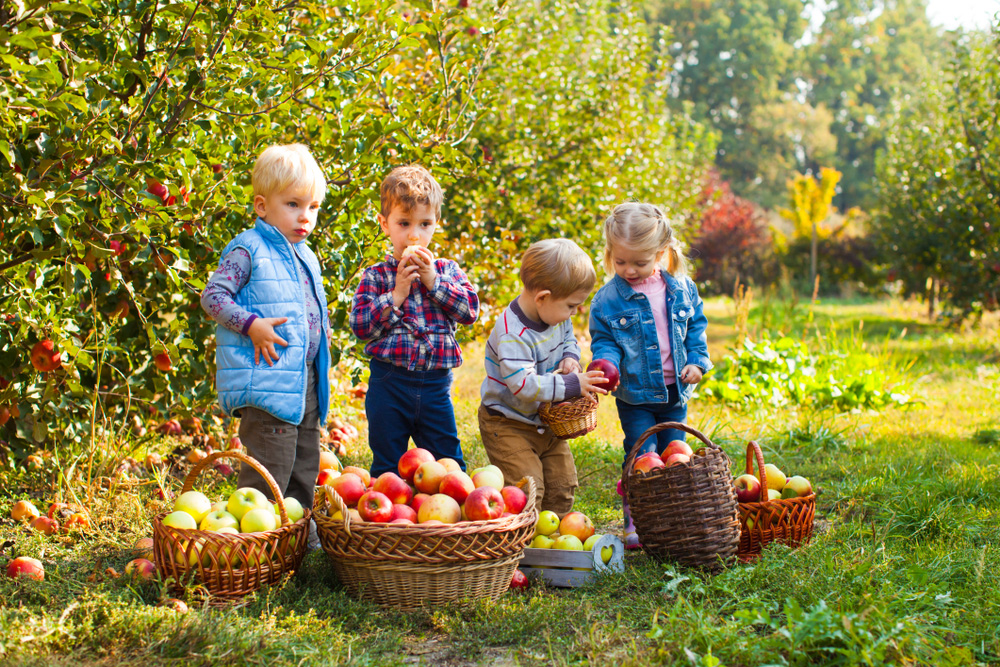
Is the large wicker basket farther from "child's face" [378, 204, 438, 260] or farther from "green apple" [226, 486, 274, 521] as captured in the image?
"child's face" [378, 204, 438, 260]

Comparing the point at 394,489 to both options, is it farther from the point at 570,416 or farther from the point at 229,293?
the point at 229,293


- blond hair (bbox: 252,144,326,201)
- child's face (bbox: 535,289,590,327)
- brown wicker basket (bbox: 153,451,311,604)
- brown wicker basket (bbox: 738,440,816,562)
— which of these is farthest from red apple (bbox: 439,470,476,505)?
blond hair (bbox: 252,144,326,201)

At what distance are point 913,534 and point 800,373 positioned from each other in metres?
3.25

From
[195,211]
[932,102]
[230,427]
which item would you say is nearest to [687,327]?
[195,211]

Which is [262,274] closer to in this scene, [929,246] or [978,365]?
[978,365]

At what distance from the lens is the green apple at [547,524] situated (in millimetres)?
2988

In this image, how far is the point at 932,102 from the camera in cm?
1313

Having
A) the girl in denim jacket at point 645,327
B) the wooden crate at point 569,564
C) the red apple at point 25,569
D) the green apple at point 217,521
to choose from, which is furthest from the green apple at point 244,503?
the girl in denim jacket at point 645,327

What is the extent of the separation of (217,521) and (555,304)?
1467 millimetres

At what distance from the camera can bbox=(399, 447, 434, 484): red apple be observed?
9.52 ft

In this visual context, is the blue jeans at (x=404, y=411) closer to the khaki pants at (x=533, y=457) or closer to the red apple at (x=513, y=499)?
the khaki pants at (x=533, y=457)

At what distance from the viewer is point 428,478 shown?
2.82m

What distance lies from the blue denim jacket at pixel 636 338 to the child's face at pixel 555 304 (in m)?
0.34

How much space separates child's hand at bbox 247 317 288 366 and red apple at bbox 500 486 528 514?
0.94 m
